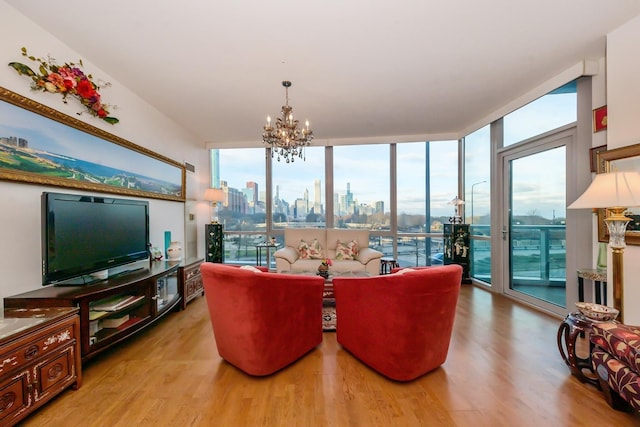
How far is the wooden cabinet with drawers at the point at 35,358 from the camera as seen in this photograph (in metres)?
1.36

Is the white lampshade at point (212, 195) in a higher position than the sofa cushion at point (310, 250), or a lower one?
higher

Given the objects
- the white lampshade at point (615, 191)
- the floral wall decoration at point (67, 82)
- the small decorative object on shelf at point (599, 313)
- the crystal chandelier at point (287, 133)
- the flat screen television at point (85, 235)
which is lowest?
the small decorative object on shelf at point (599, 313)

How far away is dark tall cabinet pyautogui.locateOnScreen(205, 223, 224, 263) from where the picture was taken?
15.5 feet

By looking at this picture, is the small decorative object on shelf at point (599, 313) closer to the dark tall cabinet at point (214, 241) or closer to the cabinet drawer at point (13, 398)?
the cabinet drawer at point (13, 398)

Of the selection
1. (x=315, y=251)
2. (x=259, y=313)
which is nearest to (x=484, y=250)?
(x=315, y=251)

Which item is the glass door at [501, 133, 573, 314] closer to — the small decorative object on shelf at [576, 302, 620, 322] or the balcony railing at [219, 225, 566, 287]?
the balcony railing at [219, 225, 566, 287]

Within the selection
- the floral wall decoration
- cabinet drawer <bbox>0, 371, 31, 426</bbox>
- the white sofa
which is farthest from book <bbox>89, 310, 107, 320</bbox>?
the white sofa

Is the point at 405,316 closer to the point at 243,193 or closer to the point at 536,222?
the point at 536,222

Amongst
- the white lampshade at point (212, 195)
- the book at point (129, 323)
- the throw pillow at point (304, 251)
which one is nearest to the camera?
the book at point (129, 323)

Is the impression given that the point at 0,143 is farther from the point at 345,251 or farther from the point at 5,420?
the point at 345,251

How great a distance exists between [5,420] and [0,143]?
1754mm

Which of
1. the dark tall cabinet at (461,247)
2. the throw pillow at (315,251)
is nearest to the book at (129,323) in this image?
the throw pillow at (315,251)

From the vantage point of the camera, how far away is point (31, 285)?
6.64ft

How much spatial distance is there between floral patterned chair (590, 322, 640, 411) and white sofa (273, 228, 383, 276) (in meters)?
2.36
